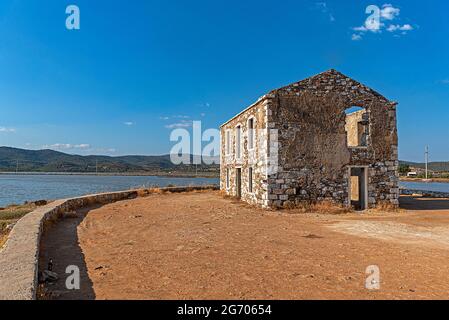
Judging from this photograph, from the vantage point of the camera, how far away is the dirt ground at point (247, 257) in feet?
15.5

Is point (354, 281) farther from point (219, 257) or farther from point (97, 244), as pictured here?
point (97, 244)

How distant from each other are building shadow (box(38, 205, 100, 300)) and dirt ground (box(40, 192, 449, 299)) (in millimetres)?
18

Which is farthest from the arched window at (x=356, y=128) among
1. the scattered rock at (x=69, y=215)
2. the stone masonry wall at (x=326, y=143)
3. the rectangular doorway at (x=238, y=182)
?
the scattered rock at (x=69, y=215)

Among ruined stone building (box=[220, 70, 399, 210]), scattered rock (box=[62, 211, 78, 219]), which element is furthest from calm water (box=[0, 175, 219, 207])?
ruined stone building (box=[220, 70, 399, 210])

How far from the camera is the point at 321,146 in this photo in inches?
565

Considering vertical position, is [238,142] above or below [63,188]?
above

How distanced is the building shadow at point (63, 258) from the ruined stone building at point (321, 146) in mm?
7697

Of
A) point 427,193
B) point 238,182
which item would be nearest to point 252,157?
point 238,182

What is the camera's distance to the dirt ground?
4711mm

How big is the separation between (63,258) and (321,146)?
10977 millimetres

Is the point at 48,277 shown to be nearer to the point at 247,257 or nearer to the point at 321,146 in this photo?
the point at 247,257

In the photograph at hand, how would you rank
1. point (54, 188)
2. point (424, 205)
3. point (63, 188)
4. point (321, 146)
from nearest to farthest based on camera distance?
point (321, 146) < point (424, 205) < point (63, 188) < point (54, 188)

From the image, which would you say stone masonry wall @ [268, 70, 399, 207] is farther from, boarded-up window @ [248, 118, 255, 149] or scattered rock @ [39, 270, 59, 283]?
scattered rock @ [39, 270, 59, 283]

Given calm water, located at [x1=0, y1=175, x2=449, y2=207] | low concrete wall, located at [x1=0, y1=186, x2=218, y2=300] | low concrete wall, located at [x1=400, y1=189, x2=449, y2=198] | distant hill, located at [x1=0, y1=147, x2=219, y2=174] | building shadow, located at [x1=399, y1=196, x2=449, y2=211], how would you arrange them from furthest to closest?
distant hill, located at [x1=0, y1=147, x2=219, y2=174] → calm water, located at [x1=0, y1=175, x2=449, y2=207] → low concrete wall, located at [x1=400, y1=189, x2=449, y2=198] → building shadow, located at [x1=399, y1=196, x2=449, y2=211] → low concrete wall, located at [x1=0, y1=186, x2=218, y2=300]
